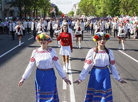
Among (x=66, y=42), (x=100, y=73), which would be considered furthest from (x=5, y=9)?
(x=100, y=73)

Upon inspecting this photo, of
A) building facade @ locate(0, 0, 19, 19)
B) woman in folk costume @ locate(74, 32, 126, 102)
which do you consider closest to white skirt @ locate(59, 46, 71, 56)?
woman in folk costume @ locate(74, 32, 126, 102)

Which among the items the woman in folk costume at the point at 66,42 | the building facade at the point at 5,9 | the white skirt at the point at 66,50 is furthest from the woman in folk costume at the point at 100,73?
the building facade at the point at 5,9

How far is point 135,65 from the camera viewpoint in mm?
11789

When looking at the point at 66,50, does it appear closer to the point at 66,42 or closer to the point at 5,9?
the point at 66,42

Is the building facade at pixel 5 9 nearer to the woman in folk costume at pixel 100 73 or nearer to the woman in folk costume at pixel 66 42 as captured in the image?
the woman in folk costume at pixel 66 42

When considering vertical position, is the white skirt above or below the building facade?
below

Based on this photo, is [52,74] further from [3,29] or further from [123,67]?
[3,29]

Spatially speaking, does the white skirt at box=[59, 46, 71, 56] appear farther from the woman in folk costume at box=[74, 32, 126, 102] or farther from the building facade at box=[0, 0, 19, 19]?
the building facade at box=[0, 0, 19, 19]

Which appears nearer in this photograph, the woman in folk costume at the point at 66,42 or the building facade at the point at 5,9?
the woman in folk costume at the point at 66,42

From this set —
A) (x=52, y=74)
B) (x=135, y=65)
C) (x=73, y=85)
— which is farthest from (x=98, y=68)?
(x=135, y=65)

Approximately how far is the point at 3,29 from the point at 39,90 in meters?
31.5

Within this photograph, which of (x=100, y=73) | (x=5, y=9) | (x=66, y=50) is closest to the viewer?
(x=100, y=73)

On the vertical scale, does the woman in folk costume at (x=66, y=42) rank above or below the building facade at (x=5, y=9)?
below

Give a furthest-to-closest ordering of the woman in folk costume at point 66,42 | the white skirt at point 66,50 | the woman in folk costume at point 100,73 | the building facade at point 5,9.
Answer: the building facade at point 5,9
the white skirt at point 66,50
the woman in folk costume at point 66,42
the woman in folk costume at point 100,73
